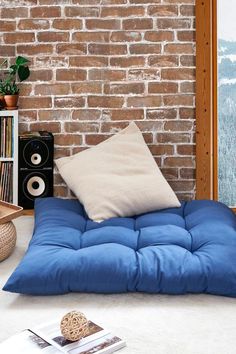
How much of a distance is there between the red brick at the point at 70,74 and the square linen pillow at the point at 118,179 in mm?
512

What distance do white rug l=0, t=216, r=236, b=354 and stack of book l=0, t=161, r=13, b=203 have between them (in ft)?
4.85

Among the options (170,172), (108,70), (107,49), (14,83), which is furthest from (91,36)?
(170,172)

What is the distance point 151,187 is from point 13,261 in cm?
97

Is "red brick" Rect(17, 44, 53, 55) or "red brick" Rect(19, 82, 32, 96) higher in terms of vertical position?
"red brick" Rect(17, 44, 53, 55)

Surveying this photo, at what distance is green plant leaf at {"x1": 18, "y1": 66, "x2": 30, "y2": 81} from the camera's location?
4270 millimetres

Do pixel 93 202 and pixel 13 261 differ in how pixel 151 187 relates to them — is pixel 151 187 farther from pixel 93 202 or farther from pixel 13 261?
pixel 13 261

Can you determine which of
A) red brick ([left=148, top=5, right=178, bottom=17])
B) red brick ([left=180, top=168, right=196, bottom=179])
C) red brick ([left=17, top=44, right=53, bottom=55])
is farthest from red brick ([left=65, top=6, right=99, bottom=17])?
red brick ([left=180, top=168, right=196, bottom=179])

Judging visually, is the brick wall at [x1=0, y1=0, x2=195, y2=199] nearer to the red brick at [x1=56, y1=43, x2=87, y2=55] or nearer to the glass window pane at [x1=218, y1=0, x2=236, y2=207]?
the red brick at [x1=56, y1=43, x2=87, y2=55]

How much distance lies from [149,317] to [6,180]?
6.71 ft

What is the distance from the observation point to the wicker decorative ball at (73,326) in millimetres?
2203

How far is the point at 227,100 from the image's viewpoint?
14.7 feet

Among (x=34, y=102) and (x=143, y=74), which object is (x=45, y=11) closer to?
(x=34, y=102)

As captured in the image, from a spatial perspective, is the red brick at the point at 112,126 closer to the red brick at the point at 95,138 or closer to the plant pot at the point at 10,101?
the red brick at the point at 95,138

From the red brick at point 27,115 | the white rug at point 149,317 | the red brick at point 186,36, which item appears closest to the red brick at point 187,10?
the red brick at point 186,36
